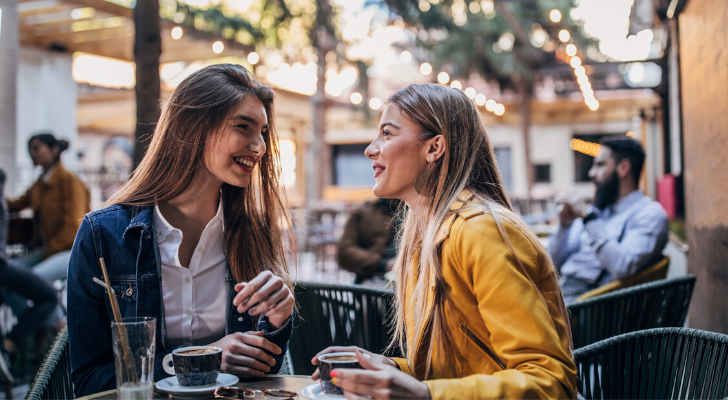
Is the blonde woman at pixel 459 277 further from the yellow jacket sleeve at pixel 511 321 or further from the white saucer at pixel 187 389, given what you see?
the white saucer at pixel 187 389

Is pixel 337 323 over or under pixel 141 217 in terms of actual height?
under

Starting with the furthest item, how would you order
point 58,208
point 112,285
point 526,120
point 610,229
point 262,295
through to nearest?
point 526,120 < point 58,208 < point 610,229 < point 112,285 < point 262,295

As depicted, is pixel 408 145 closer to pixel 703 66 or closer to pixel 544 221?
pixel 703 66

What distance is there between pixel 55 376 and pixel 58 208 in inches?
160

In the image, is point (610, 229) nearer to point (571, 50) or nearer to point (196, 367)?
point (196, 367)

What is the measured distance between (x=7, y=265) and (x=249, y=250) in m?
3.10

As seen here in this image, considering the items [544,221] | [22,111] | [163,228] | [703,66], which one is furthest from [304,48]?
[163,228]

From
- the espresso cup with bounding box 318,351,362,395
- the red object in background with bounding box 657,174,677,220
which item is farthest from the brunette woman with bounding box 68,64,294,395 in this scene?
the red object in background with bounding box 657,174,677,220

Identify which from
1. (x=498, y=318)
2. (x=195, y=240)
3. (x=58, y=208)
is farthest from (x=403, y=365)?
(x=58, y=208)

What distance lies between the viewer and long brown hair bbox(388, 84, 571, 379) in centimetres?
161

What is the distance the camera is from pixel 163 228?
210 cm

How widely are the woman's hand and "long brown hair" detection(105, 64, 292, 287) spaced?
495mm

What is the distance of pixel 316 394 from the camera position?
1501 mm

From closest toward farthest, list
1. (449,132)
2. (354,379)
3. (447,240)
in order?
1. (354,379)
2. (447,240)
3. (449,132)
